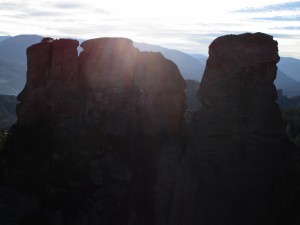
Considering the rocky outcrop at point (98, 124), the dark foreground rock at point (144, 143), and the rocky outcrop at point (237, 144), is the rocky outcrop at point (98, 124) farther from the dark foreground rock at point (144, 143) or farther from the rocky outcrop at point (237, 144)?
the rocky outcrop at point (237, 144)

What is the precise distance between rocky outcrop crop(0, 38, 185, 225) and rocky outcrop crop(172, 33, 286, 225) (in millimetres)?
5844

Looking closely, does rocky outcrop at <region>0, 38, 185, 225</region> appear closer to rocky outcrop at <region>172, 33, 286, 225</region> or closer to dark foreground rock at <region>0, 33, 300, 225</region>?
dark foreground rock at <region>0, 33, 300, 225</region>

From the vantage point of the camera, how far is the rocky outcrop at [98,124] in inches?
1666

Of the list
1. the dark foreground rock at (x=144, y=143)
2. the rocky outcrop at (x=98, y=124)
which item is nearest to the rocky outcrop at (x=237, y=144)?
the dark foreground rock at (x=144, y=143)

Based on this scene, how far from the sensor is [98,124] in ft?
153

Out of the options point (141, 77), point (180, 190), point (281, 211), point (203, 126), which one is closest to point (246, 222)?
point (281, 211)

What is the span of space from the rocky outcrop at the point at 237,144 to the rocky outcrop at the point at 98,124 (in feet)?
19.2

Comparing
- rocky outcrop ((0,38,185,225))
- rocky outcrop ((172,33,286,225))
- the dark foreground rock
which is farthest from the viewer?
rocky outcrop ((0,38,185,225))

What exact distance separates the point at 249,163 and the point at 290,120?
6927 centimetres

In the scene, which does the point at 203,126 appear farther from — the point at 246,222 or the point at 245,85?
the point at 246,222

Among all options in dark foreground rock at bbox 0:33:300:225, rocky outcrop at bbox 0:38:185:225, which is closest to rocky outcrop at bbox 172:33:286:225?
dark foreground rock at bbox 0:33:300:225

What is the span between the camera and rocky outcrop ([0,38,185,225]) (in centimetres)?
4231

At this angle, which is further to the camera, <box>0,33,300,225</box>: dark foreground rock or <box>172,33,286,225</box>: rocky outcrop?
<box>0,33,300,225</box>: dark foreground rock

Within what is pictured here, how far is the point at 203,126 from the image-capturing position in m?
41.2
